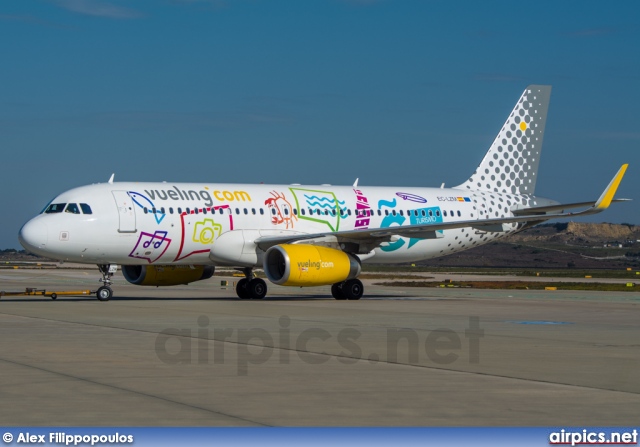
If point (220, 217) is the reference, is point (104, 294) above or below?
below

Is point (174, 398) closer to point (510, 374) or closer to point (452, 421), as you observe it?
point (452, 421)

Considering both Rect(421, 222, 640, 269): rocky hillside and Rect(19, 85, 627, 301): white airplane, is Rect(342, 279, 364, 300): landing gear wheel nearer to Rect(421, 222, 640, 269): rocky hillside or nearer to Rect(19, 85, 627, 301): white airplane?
Rect(19, 85, 627, 301): white airplane

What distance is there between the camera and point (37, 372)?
1279 centimetres

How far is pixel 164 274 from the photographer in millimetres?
33938

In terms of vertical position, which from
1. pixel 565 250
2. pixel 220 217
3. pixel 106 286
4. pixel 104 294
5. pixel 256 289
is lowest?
pixel 104 294

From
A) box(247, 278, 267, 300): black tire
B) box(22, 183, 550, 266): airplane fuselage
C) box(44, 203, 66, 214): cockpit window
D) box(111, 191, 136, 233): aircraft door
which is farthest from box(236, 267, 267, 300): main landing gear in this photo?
box(44, 203, 66, 214): cockpit window

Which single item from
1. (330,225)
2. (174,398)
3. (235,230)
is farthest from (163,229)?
(174,398)

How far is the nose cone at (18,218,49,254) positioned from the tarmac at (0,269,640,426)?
4747 millimetres

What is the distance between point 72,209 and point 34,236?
1.43 metres

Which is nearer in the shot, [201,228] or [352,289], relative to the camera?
[201,228]

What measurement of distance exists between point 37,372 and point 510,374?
5.91 m

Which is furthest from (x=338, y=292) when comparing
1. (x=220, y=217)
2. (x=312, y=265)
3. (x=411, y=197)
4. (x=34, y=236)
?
(x=34, y=236)

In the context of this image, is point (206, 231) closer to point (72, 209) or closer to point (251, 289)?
point (251, 289)

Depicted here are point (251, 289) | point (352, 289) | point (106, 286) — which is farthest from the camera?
point (251, 289)
